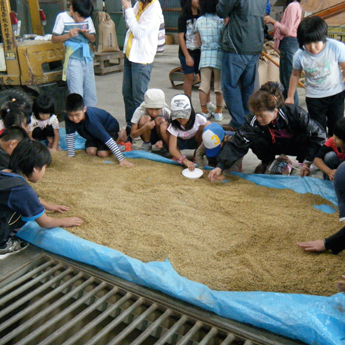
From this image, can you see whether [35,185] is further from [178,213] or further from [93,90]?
[93,90]

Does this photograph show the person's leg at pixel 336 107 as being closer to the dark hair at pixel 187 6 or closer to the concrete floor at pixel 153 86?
the concrete floor at pixel 153 86

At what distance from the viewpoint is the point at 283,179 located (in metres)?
2.66

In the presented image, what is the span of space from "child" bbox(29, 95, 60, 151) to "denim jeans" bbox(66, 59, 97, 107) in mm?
503

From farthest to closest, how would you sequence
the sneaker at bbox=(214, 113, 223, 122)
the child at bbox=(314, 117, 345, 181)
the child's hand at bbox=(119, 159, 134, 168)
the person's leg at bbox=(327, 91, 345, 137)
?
the sneaker at bbox=(214, 113, 223, 122), the child's hand at bbox=(119, 159, 134, 168), the person's leg at bbox=(327, 91, 345, 137), the child at bbox=(314, 117, 345, 181)

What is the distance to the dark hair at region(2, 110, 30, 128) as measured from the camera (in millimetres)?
2930

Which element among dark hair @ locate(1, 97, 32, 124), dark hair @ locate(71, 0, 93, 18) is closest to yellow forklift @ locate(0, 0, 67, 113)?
dark hair @ locate(1, 97, 32, 124)

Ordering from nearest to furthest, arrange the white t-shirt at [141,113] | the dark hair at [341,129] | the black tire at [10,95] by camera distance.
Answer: the dark hair at [341,129], the white t-shirt at [141,113], the black tire at [10,95]

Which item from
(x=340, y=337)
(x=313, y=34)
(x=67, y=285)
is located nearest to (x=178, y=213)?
(x=67, y=285)

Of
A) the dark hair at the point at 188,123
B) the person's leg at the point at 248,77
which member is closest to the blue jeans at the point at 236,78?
the person's leg at the point at 248,77

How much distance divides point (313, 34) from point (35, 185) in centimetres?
213

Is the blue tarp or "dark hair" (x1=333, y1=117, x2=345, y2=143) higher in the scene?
"dark hair" (x1=333, y1=117, x2=345, y2=143)

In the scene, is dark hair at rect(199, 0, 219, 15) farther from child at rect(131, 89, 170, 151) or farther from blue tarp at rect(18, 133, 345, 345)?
blue tarp at rect(18, 133, 345, 345)

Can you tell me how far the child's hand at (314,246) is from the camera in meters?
1.80

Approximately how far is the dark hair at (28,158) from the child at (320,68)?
1863mm
